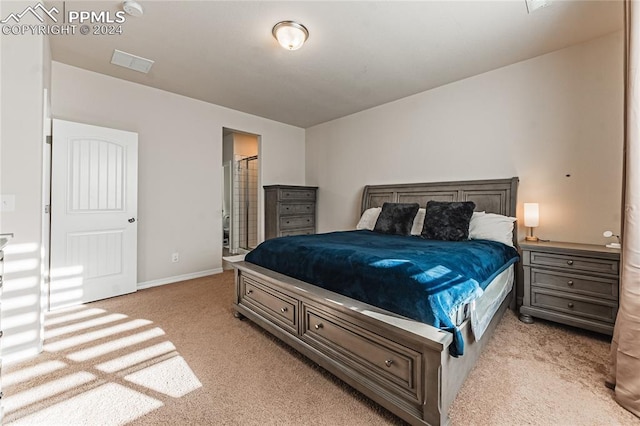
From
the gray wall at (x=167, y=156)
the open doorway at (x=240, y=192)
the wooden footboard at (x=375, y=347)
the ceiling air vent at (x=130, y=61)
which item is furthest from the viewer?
the open doorway at (x=240, y=192)

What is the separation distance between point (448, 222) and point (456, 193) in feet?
2.36

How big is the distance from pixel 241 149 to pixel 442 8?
4.70 meters

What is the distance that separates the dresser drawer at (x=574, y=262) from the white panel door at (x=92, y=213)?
173 inches

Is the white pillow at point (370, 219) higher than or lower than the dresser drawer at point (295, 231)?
higher

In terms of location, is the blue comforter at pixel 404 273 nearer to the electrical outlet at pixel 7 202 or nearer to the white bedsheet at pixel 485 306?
the white bedsheet at pixel 485 306

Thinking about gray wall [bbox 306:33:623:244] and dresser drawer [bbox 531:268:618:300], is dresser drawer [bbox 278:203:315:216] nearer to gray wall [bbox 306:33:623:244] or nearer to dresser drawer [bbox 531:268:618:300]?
gray wall [bbox 306:33:623:244]

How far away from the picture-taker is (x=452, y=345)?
135cm

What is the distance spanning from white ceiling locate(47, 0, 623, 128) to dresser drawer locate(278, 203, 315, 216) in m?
1.84

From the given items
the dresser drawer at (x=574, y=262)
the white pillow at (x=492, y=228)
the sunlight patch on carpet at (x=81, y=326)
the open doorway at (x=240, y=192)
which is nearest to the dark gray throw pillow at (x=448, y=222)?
the white pillow at (x=492, y=228)

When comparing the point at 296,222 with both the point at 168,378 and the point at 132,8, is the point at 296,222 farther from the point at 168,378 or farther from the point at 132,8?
the point at 132,8

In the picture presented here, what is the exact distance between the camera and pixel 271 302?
2271 millimetres

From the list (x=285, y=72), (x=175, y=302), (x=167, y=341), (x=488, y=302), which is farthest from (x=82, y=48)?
(x=488, y=302)

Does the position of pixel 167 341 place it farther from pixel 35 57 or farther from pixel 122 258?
pixel 35 57

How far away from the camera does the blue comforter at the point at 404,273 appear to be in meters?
1.44
